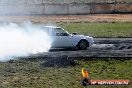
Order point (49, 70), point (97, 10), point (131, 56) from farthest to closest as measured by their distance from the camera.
A: point (97, 10)
point (131, 56)
point (49, 70)

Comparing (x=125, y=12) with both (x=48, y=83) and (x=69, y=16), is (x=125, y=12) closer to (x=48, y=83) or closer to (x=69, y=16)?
(x=69, y=16)

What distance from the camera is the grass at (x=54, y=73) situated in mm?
15352

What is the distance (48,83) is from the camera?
15.4 m

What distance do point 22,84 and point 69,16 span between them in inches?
1490

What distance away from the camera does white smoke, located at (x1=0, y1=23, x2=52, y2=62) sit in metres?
23.2

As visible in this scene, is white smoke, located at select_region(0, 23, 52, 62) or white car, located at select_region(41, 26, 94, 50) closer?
white smoke, located at select_region(0, 23, 52, 62)

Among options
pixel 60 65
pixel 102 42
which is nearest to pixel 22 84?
pixel 60 65

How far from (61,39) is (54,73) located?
7.52 meters

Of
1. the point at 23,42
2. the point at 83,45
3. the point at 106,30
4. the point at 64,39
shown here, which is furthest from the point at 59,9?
the point at 23,42

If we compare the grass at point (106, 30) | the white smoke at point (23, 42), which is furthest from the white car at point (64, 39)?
the grass at point (106, 30)

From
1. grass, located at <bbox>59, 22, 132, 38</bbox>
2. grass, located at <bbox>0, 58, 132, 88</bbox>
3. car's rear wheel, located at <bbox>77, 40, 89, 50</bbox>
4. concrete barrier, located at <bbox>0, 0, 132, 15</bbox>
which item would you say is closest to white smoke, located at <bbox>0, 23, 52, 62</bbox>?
car's rear wheel, located at <bbox>77, 40, 89, 50</bbox>

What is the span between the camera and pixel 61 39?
2458 cm

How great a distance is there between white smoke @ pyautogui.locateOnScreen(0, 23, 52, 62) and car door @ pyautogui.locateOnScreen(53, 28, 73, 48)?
1.47ft

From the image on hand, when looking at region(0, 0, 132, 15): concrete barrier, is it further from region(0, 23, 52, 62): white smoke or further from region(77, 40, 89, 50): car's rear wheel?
region(77, 40, 89, 50): car's rear wheel
